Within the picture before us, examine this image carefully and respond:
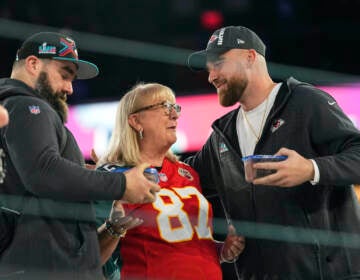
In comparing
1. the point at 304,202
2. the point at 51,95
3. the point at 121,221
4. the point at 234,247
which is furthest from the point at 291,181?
the point at 51,95

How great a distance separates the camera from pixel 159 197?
310cm

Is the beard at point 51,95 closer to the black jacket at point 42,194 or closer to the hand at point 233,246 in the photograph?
the black jacket at point 42,194

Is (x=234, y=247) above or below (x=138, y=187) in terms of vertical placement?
below

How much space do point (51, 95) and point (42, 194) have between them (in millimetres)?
460

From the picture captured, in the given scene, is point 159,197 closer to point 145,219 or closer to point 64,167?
point 145,219

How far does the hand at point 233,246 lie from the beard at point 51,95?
87 cm

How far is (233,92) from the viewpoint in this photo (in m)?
3.30

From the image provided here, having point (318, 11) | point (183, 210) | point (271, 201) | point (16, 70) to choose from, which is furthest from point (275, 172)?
point (318, 11)

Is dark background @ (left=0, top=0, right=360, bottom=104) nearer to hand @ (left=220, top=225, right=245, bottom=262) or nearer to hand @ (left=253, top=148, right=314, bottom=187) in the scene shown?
hand @ (left=220, top=225, right=245, bottom=262)

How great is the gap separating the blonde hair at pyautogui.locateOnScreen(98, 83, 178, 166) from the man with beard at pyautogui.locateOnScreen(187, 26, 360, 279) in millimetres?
286

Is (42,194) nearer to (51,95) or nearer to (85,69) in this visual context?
(51,95)

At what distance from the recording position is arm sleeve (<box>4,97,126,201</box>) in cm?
249

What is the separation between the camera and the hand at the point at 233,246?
3.14 meters

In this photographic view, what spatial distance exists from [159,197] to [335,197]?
71 centimetres
